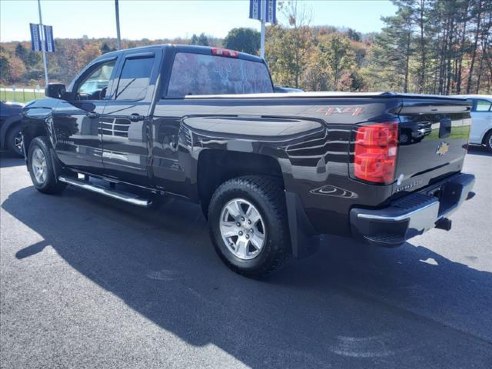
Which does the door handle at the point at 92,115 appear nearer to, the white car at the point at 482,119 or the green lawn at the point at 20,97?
the white car at the point at 482,119

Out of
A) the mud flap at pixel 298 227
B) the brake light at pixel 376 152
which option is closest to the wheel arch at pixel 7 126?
the mud flap at pixel 298 227

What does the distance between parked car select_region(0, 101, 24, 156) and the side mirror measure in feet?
17.5

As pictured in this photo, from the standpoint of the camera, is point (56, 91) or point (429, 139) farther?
point (56, 91)

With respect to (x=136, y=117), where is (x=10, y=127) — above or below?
below

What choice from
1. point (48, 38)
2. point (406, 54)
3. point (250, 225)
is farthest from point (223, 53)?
point (406, 54)

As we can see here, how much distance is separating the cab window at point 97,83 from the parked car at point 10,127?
525cm

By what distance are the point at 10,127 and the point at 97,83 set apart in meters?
5.57

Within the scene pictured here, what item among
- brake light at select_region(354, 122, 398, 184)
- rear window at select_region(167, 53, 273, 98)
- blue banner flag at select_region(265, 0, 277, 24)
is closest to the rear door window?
rear window at select_region(167, 53, 273, 98)

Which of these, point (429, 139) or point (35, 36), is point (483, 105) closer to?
point (429, 139)

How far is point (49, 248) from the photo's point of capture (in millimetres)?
4184

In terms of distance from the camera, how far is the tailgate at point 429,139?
2.75m

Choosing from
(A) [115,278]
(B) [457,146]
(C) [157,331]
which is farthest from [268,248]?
(B) [457,146]

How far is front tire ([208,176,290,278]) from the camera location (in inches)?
127

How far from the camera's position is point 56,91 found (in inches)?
202
